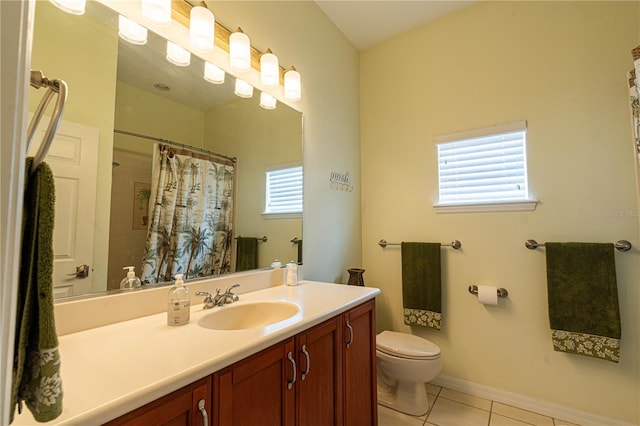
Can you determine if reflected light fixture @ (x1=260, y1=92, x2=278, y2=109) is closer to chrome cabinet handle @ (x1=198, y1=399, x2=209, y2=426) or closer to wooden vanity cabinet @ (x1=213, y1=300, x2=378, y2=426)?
wooden vanity cabinet @ (x1=213, y1=300, x2=378, y2=426)

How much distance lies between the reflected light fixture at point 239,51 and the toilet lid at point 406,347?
6.12 ft

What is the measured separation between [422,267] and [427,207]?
0.47m

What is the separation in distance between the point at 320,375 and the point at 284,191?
105 cm

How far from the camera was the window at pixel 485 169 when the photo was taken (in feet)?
6.38

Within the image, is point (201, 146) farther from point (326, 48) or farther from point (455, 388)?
point (455, 388)

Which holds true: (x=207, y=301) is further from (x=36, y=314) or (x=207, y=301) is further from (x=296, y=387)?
(x=36, y=314)

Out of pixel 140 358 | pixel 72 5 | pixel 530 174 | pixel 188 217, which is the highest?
pixel 72 5

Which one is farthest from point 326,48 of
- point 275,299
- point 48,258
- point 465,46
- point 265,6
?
point 48,258

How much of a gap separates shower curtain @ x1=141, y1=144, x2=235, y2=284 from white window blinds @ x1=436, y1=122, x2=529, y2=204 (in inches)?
63.4

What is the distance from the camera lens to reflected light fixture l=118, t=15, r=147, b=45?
3.57ft

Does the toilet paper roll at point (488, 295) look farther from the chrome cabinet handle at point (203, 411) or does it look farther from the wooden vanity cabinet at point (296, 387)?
the chrome cabinet handle at point (203, 411)

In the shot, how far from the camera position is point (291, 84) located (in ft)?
5.82

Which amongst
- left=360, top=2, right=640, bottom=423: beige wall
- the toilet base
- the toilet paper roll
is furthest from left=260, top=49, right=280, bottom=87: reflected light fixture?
the toilet base

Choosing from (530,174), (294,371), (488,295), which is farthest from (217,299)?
(530,174)
